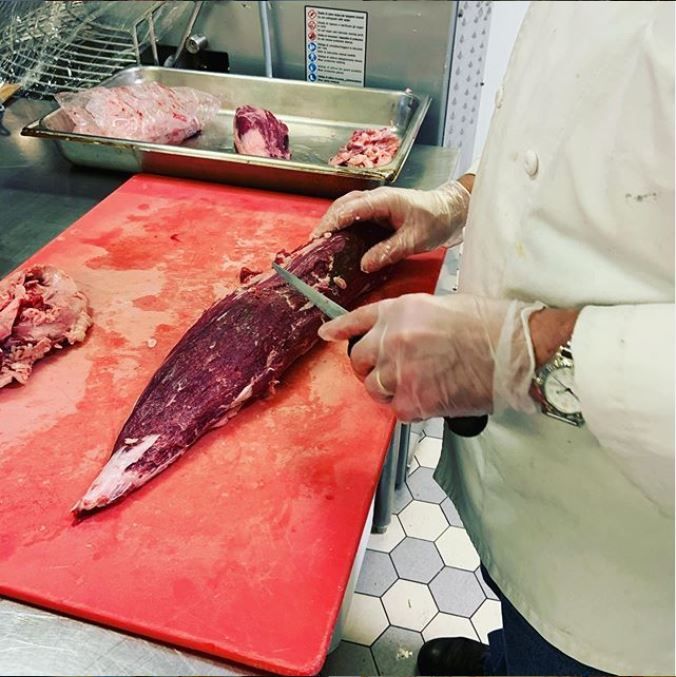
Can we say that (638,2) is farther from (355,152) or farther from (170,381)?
(355,152)

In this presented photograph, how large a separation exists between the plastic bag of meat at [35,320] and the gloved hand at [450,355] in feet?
2.66

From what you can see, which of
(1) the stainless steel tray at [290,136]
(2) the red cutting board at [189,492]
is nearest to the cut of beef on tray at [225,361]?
(2) the red cutting board at [189,492]

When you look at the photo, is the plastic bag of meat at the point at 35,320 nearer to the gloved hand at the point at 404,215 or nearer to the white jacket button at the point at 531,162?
the gloved hand at the point at 404,215

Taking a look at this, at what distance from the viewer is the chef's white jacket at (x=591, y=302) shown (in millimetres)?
739

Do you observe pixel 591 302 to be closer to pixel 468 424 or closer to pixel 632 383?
pixel 632 383

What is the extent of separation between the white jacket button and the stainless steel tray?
1056mm

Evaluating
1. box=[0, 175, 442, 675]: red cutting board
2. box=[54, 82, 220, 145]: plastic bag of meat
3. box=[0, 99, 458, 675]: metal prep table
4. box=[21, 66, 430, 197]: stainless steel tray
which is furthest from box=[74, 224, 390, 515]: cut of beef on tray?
box=[54, 82, 220, 145]: plastic bag of meat

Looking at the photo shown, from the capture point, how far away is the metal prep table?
93cm

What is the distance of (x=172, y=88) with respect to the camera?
2486mm

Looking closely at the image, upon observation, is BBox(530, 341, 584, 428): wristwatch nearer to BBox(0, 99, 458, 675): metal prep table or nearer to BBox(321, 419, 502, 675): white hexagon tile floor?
BBox(0, 99, 458, 675): metal prep table

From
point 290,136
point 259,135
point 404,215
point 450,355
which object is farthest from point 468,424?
point 290,136

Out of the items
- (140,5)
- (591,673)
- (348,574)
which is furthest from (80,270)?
(591,673)

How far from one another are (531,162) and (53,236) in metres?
1.62

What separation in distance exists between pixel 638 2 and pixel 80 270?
1.59m
